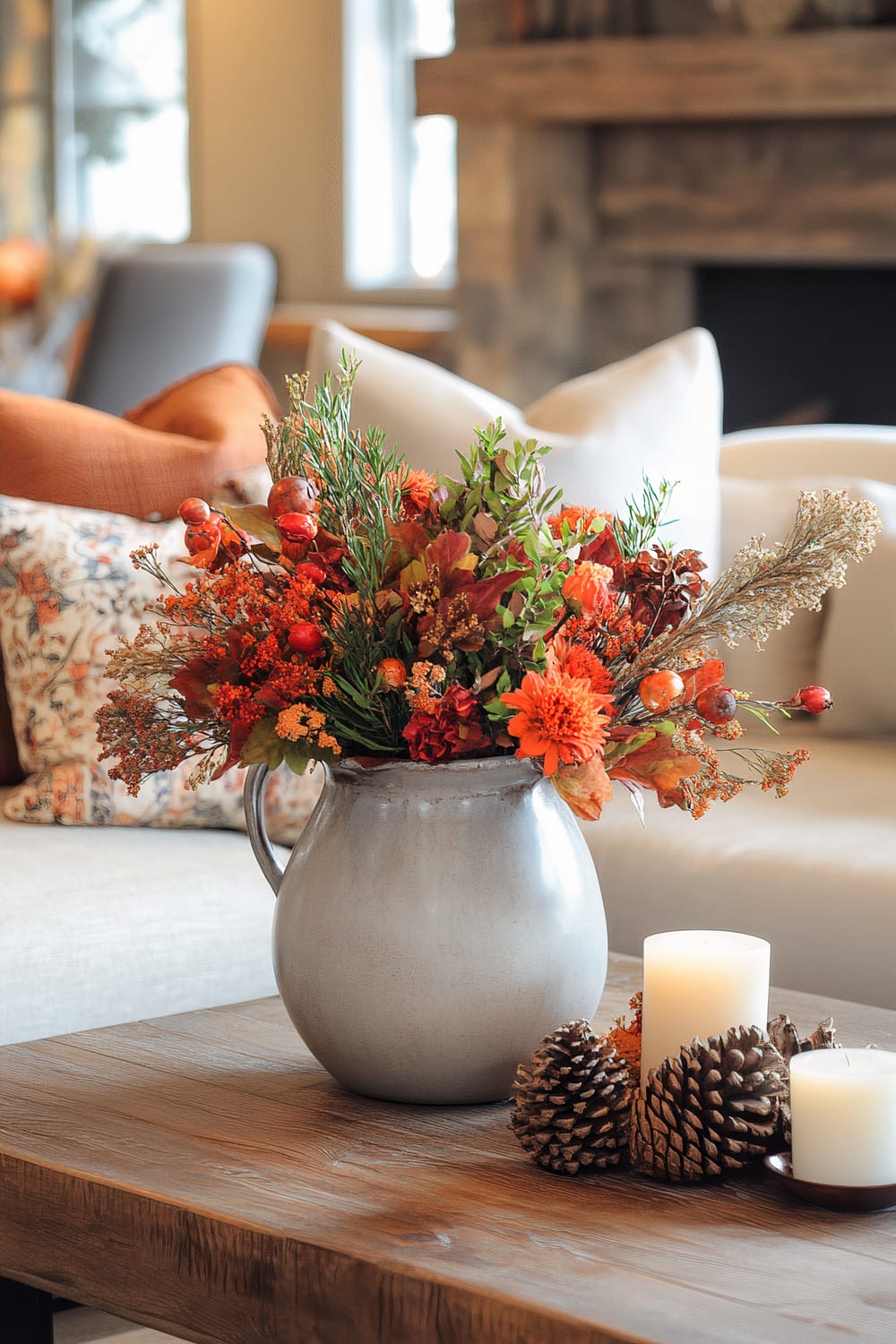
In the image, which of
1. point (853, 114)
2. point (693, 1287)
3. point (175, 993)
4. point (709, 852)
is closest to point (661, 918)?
point (709, 852)

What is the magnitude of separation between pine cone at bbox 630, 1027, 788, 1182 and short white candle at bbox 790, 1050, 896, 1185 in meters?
0.04

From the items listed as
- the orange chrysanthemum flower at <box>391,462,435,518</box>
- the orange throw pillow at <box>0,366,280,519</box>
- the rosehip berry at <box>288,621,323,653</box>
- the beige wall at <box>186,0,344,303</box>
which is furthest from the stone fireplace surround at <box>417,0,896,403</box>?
the rosehip berry at <box>288,621,323,653</box>

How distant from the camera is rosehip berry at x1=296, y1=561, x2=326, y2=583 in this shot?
1037 millimetres

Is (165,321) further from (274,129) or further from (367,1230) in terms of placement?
(367,1230)

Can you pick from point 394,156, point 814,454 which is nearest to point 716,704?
point 814,454

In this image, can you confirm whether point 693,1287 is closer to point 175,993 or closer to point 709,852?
point 175,993

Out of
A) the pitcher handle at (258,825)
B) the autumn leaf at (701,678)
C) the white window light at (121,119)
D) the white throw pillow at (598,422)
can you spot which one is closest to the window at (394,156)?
the white window light at (121,119)

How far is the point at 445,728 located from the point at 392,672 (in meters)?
→ 0.05

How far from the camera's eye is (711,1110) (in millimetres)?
982

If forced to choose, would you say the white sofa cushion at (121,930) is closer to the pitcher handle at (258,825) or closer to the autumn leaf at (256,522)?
the pitcher handle at (258,825)

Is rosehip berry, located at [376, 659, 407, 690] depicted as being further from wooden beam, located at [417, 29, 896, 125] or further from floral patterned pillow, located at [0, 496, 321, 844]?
wooden beam, located at [417, 29, 896, 125]

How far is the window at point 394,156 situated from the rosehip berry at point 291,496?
413 cm

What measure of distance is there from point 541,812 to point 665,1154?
0.72 ft

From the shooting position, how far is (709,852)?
1816mm
